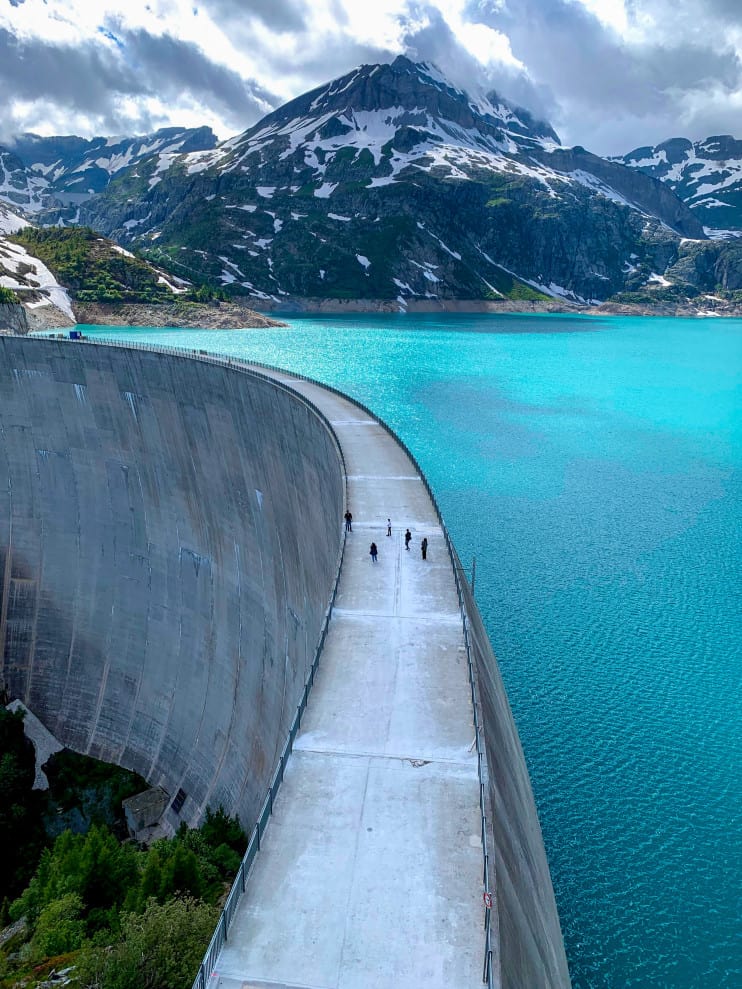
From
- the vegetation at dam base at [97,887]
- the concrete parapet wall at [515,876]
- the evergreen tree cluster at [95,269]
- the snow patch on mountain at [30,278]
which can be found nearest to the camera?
the concrete parapet wall at [515,876]

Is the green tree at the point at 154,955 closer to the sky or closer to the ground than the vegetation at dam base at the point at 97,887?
closer to the sky

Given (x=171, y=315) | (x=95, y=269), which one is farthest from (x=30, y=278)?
(x=171, y=315)

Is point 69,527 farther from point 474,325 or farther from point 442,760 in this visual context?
point 474,325

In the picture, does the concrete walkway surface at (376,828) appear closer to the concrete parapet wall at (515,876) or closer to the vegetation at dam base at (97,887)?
the concrete parapet wall at (515,876)

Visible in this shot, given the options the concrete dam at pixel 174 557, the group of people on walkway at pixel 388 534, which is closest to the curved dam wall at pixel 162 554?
the concrete dam at pixel 174 557

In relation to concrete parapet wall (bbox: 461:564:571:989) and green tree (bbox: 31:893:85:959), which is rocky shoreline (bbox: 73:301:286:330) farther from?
concrete parapet wall (bbox: 461:564:571:989)

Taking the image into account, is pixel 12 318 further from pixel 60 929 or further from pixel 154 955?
pixel 154 955

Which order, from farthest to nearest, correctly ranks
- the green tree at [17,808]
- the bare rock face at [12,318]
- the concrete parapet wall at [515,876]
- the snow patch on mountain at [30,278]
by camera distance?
the snow patch on mountain at [30,278], the bare rock face at [12,318], the green tree at [17,808], the concrete parapet wall at [515,876]
